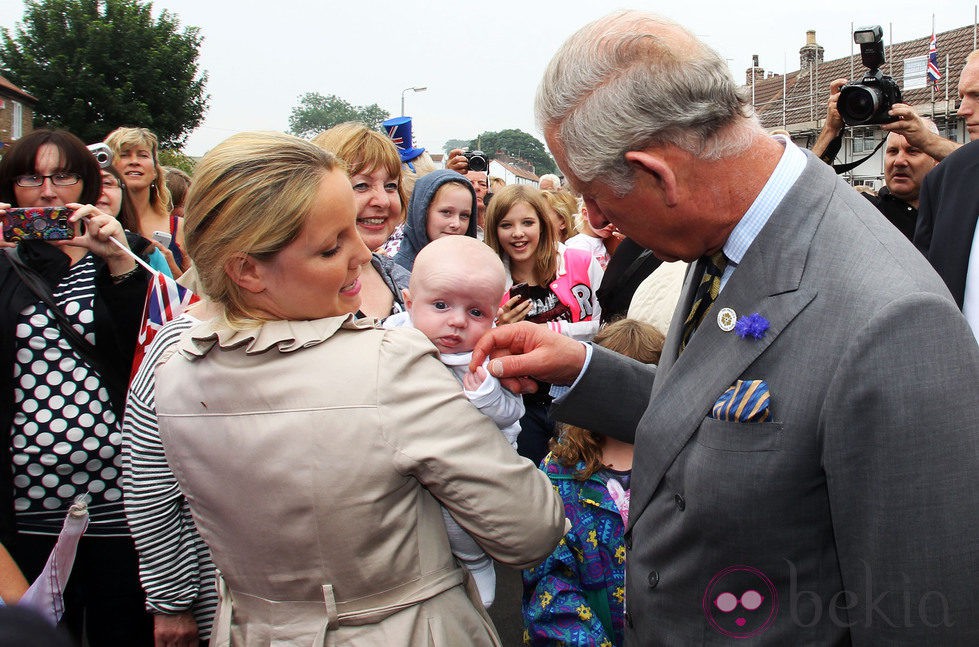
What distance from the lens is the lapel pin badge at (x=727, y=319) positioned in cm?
157

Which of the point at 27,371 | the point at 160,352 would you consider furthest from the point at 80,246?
the point at 160,352

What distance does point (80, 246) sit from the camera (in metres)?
2.78

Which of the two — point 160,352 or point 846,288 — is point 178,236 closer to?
point 160,352

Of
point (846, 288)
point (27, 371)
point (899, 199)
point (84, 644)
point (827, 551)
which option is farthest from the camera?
point (899, 199)

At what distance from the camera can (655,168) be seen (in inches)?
61.9

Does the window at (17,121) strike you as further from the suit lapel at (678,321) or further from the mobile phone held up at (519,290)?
the suit lapel at (678,321)

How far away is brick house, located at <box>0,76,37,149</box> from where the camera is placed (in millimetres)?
33875

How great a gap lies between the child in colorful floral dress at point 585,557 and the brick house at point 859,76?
22785 mm

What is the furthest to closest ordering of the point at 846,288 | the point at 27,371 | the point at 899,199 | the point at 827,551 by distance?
1. the point at 899,199
2. the point at 27,371
3. the point at 827,551
4. the point at 846,288

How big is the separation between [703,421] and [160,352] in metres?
1.69

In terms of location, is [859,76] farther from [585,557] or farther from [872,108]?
[585,557]

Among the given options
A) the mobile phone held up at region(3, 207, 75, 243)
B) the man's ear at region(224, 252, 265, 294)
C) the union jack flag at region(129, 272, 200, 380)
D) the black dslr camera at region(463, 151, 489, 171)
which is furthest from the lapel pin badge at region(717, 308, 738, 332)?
the black dslr camera at region(463, 151, 489, 171)

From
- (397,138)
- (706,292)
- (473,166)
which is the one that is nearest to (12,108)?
(473,166)

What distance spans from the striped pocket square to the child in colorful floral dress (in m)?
1.02
